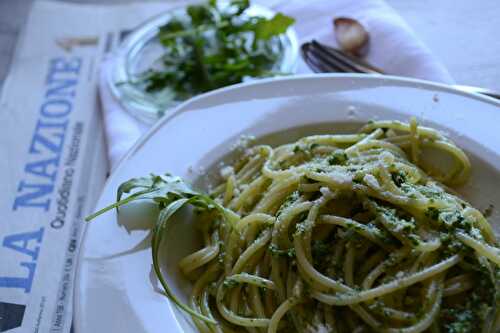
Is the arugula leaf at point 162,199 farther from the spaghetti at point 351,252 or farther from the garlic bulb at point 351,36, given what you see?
the garlic bulb at point 351,36

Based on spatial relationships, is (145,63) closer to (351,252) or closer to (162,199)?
(162,199)

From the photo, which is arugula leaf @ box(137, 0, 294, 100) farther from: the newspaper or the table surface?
the table surface

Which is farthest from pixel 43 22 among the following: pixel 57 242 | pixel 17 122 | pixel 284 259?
pixel 284 259

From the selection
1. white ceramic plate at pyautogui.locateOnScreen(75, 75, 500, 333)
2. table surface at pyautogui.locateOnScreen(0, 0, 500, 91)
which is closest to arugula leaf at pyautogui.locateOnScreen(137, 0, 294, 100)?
white ceramic plate at pyautogui.locateOnScreen(75, 75, 500, 333)

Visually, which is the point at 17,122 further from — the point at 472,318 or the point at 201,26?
the point at 472,318

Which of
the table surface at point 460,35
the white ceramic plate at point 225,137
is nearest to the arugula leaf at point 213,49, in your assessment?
the white ceramic plate at point 225,137

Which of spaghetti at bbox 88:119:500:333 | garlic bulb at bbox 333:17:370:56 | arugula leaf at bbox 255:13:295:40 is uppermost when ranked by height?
arugula leaf at bbox 255:13:295:40
